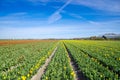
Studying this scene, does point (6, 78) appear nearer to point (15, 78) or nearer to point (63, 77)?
point (15, 78)

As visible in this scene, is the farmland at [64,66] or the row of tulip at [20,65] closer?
the farmland at [64,66]

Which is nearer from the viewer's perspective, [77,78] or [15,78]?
[15,78]

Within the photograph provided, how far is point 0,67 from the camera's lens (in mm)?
11242

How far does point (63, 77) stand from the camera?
836 cm

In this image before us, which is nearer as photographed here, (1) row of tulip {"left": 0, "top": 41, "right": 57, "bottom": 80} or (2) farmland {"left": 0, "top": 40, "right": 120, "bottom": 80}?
(2) farmland {"left": 0, "top": 40, "right": 120, "bottom": 80}

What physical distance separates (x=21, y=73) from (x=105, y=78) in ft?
15.4

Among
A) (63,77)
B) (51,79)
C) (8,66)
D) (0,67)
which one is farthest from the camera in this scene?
(8,66)

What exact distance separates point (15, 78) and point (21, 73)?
795 mm

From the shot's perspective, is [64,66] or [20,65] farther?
[20,65]

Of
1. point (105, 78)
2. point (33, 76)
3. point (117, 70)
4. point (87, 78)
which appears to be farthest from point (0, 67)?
point (117, 70)

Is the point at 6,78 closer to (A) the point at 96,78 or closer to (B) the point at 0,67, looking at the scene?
(B) the point at 0,67

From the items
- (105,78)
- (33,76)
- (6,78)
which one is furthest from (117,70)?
(6,78)

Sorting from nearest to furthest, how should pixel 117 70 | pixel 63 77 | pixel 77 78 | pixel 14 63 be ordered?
pixel 63 77 → pixel 77 78 → pixel 117 70 → pixel 14 63

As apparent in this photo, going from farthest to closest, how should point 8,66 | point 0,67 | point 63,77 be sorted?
point 8,66 → point 0,67 → point 63,77
